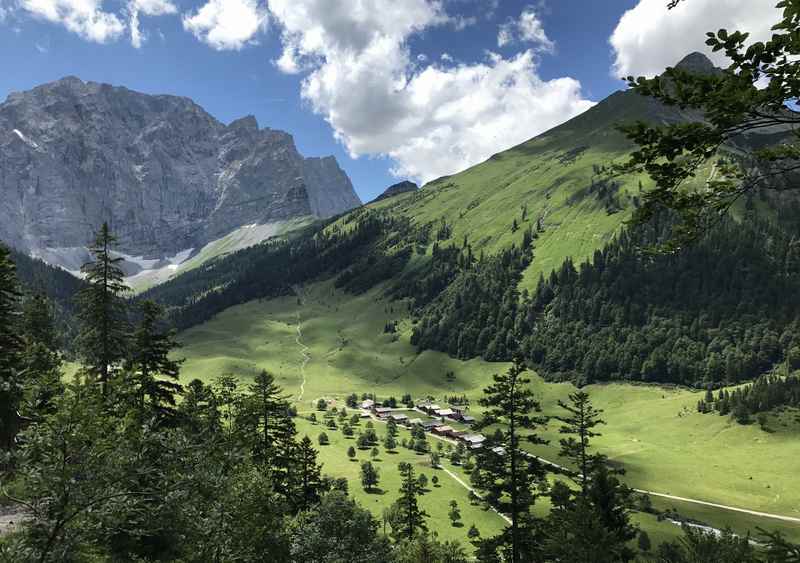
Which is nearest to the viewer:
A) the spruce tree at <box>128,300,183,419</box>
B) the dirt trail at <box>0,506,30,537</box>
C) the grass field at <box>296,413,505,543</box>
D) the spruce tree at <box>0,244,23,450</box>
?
the dirt trail at <box>0,506,30,537</box>

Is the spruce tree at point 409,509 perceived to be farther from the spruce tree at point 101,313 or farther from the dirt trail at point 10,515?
the dirt trail at point 10,515

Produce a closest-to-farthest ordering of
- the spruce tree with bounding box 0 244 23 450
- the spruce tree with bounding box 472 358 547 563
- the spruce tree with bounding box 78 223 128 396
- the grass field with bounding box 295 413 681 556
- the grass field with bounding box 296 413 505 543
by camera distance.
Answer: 1. the spruce tree with bounding box 472 358 547 563
2. the spruce tree with bounding box 0 244 23 450
3. the spruce tree with bounding box 78 223 128 396
4. the grass field with bounding box 295 413 681 556
5. the grass field with bounding box 296 413 505 543

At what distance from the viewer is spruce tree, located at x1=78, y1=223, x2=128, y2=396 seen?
41969 mm

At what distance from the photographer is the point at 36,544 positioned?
627 inches

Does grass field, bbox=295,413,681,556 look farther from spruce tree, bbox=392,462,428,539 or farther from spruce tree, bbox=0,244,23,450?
spruce tree, bbox=0,244,23,450

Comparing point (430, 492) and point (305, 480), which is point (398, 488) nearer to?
point (430, 492)

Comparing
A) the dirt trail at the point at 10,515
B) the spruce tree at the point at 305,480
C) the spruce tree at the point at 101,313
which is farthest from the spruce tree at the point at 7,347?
the spruce tree at the point at 305,480

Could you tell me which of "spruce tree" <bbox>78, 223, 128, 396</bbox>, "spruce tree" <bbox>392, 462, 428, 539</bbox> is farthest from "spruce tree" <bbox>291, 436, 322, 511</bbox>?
"spruce tree" <bbox>78, 223, 128, 396</bbox>

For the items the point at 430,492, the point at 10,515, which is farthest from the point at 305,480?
the point at 430,492

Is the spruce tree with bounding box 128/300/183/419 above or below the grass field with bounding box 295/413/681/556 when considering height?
above

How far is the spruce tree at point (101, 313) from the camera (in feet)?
138

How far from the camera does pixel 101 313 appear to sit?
138ft

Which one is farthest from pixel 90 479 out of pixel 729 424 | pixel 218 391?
pixel 729 424

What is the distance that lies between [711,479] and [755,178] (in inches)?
6345
